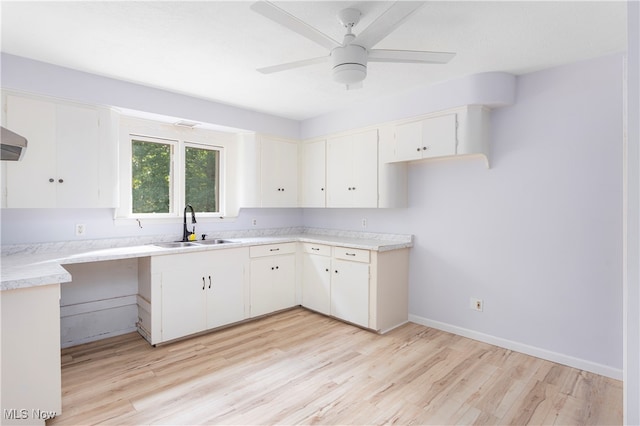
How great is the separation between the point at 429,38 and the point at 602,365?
9.08ft

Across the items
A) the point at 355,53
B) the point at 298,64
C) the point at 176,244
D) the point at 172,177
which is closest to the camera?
the point at 355,53

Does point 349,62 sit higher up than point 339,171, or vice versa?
point 349,62

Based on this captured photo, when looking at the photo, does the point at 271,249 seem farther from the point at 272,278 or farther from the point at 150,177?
the point at 150,177

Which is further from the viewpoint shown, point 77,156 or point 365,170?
point 365,170

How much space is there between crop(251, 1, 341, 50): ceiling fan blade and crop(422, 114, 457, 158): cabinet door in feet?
5.44

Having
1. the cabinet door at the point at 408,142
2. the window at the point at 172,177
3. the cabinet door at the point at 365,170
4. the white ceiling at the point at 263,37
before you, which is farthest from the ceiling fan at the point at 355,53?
the window at the point at 172,177

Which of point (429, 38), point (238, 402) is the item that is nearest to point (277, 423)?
point (238, 402)

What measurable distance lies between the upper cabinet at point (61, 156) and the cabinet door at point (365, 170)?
2457mm

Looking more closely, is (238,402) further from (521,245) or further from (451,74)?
(451,74)

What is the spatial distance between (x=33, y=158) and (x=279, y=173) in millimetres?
2446

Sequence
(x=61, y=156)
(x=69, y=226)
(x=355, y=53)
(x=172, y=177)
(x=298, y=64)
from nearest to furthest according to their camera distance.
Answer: (x=355, y=53), (x=298, y=64), (x=61, y=156), (x=69, y=226), (x=172, y=177)

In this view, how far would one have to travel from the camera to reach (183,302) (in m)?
3.13

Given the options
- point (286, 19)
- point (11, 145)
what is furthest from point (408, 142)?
point (11, 145)

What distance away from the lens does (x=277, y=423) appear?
194 centimetres
